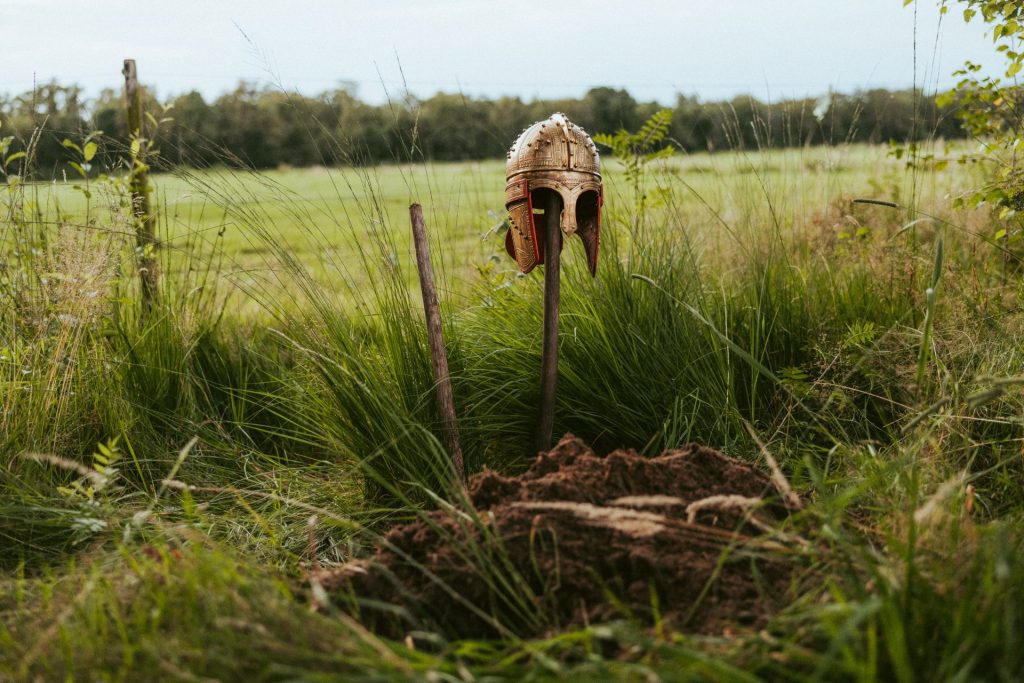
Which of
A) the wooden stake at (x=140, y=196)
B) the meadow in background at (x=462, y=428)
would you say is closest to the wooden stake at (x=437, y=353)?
the meadow in background at (x=462, y=428)

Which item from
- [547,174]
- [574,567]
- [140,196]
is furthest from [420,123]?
[574,567]

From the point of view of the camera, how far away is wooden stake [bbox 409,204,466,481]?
265 cm

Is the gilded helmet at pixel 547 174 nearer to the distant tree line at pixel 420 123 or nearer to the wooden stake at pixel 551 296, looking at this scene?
the wooden stake at pixel 551 296

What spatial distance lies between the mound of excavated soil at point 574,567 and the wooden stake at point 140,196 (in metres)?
2.19

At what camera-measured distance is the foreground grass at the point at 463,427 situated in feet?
4.99

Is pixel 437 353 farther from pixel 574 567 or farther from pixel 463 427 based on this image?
pixel 574 567

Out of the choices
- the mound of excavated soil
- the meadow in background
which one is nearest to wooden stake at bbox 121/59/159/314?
the meadow in background

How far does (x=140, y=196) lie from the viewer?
3.99 metres

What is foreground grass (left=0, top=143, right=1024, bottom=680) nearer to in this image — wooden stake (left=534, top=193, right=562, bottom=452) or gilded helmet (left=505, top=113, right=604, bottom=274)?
wooden stake (left=534, top=193, right=562, bottom=452)

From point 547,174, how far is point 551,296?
380 mm

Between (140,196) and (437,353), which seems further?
(140,196)

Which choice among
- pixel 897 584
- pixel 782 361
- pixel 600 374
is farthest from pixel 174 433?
pixel 897 584

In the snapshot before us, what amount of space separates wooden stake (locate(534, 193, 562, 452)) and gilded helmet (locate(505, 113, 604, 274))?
35mm

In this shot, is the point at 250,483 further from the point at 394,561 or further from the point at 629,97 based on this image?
the point at 629,97
